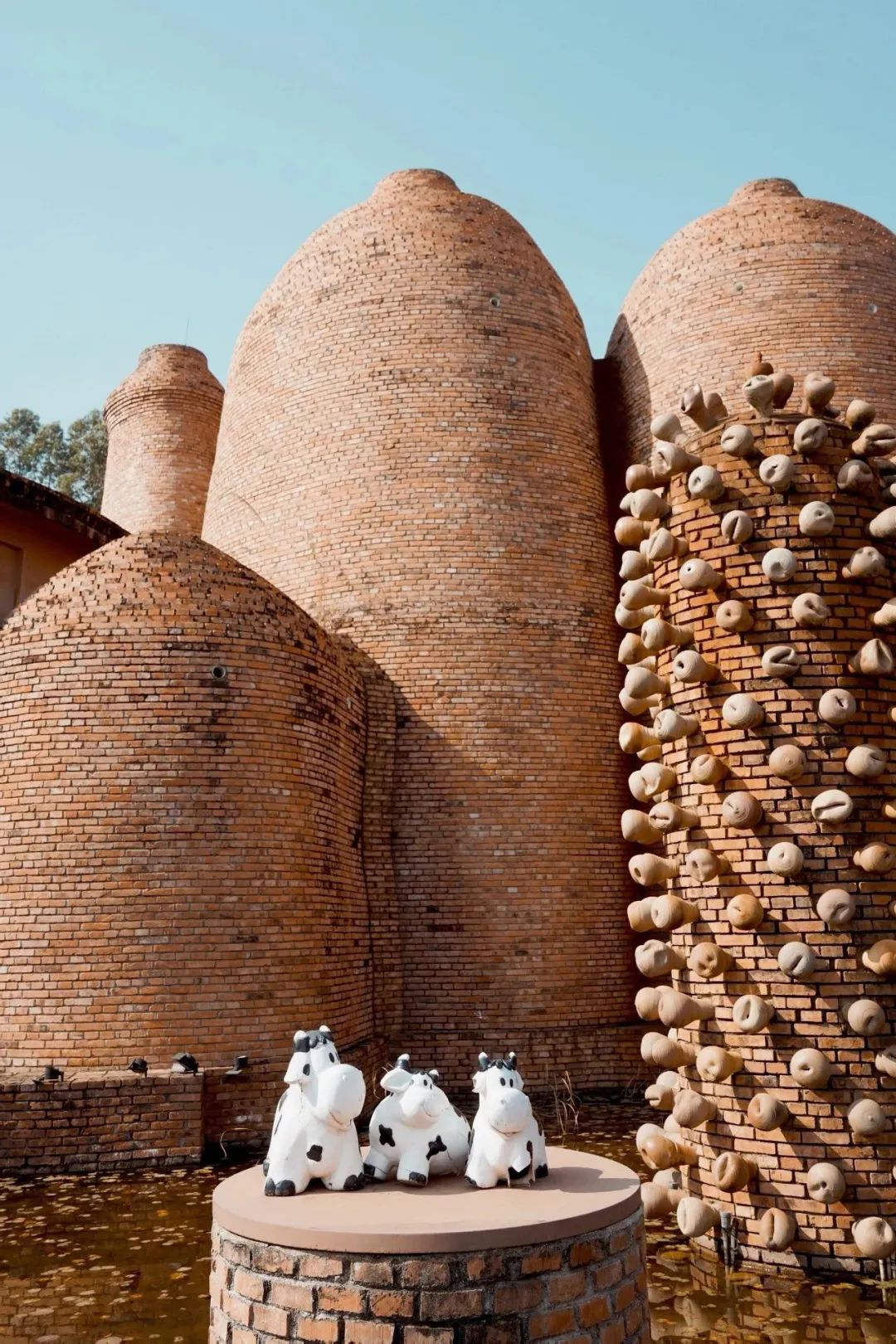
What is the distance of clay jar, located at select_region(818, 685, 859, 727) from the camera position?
244 inches

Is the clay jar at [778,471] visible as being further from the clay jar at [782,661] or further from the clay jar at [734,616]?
the clay jar at [782,661]

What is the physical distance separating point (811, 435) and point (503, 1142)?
477cm

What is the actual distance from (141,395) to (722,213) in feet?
39.5

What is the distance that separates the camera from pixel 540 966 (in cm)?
1147

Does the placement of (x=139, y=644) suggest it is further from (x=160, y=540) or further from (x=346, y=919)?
(x=346, y=919)

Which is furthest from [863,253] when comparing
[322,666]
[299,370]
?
[322,666]

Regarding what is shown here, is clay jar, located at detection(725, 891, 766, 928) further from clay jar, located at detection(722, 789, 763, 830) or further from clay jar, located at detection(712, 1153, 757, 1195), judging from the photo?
clay jar, located at detection(712, 1153, 757, 1195)

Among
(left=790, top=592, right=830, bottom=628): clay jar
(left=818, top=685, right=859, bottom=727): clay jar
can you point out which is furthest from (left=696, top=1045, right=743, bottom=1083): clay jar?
(left=790, top=592, right=830, bottom=628): clay jar

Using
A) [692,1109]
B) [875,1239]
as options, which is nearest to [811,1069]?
[692,1109]

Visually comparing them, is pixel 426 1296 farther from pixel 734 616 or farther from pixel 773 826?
pixel 734 616

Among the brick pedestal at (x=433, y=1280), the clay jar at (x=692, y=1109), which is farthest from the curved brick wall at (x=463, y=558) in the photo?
the brick pedestal at (x=433, y=1280)

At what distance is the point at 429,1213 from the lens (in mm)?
3857

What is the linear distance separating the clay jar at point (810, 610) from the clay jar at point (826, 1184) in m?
3.11

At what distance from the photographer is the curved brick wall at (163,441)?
66.2ft
